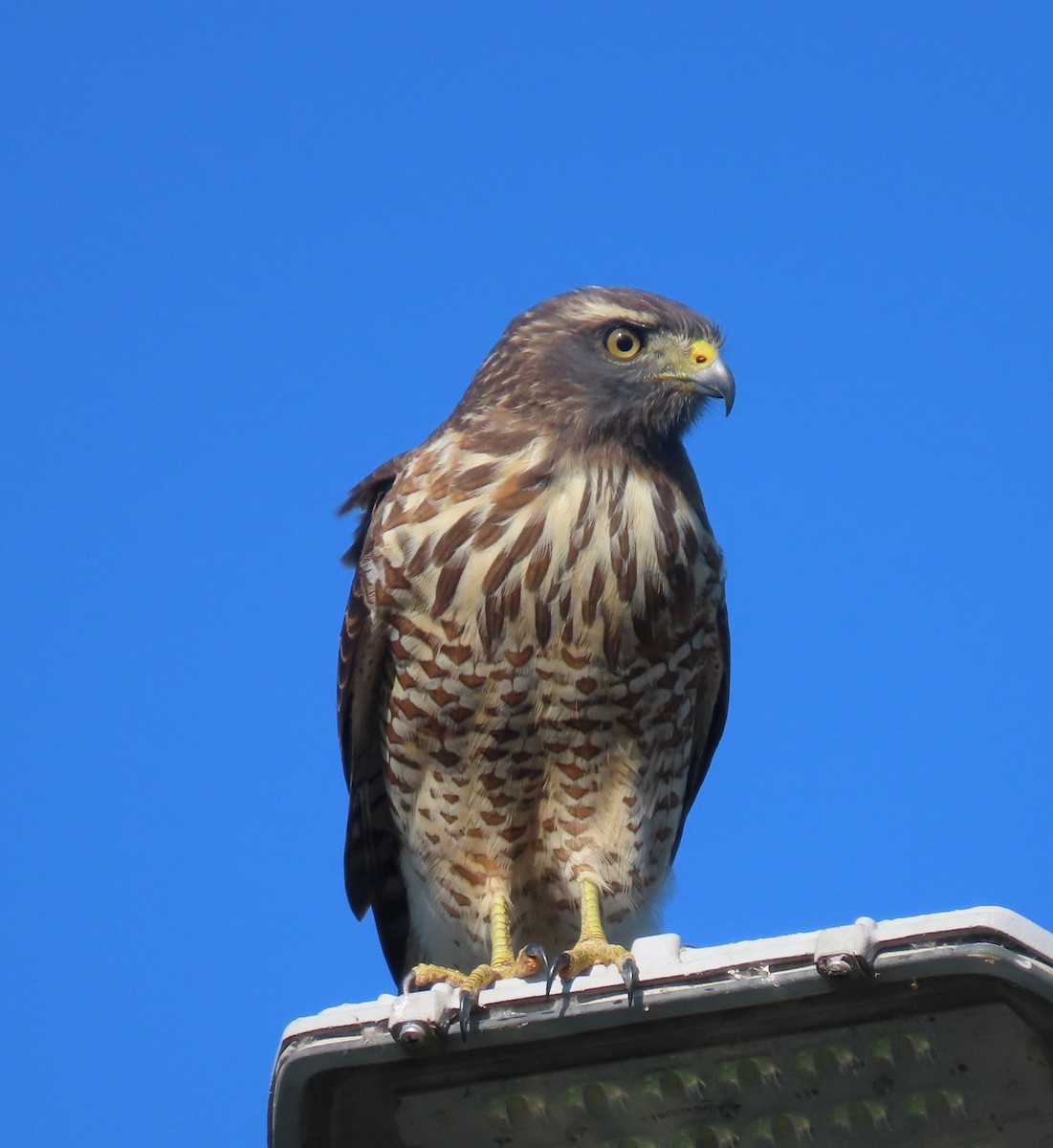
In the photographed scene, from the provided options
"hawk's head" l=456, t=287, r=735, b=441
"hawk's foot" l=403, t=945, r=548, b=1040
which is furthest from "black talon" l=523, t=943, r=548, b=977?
"hawk's head" l=456, t=287, r=735, b=441

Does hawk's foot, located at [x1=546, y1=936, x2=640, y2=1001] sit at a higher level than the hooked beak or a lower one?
lower

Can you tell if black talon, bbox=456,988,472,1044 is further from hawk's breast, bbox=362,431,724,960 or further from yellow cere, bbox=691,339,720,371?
yellow cere, bbox=691,339,720,371

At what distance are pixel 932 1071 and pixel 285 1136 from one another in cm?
129

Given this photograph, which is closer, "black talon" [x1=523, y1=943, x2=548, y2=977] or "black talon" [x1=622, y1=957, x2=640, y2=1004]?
"black talon" [x1=622, y1=957, x2=640, y2=1004]

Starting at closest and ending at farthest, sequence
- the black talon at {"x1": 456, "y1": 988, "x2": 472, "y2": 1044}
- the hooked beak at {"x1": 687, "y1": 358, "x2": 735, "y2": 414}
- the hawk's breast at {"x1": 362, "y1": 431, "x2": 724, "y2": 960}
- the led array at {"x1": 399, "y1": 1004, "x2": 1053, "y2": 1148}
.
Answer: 1. the led array at {"x1": 399, "y1": 1004, "x2": 1053, "y2": 1148}
2. the black talon at {"x1": 456, "y1": 988, "x2": 472, "y2": 1044}
3. the hawk's breast at {"x1": 362, "y1": 431, "x2": 724, "y2": 960}
4. the hooked beak at {"x1": 687, "y1": 358, "x2": 735, "y2": 414}

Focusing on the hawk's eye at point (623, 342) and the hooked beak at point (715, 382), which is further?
the hawk's eye at point (623, 342)

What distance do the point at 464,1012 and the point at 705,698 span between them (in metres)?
2.99

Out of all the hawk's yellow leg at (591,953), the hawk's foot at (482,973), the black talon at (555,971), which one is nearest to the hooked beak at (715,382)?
the hawk's yellow leg at (591,953)

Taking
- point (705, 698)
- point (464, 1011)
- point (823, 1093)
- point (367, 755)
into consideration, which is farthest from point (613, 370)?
point (823, 1093)

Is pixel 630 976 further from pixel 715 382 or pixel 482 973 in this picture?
pixel 715 382

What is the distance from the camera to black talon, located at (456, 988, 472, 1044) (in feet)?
11.0

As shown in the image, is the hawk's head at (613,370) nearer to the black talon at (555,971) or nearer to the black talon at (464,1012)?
the black talon at (555,971)

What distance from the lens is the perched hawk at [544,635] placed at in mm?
5586

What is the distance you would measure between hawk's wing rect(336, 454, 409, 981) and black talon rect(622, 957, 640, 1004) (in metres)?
2.69
